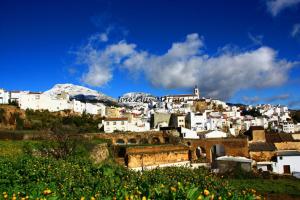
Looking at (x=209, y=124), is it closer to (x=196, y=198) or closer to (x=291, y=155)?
(x=291, y=155)

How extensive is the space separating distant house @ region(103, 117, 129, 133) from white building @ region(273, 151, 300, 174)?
28.7 metres

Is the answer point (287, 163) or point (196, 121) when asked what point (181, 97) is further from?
point (287, 163)

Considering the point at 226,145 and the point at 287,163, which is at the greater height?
the point at 226,145

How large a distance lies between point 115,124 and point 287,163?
30.8 m

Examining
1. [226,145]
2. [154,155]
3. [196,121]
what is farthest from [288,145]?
[196,121]

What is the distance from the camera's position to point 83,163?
16.0 m

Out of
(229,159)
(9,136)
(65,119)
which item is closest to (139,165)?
(229,159)

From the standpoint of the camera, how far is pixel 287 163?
41.6m

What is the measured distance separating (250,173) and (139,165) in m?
11.1

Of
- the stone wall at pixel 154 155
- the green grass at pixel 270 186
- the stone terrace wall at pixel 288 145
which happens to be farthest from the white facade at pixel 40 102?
the green grass at pixel 270 186

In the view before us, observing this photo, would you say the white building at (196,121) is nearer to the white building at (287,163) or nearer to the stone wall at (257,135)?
the stone wall at (257,135)

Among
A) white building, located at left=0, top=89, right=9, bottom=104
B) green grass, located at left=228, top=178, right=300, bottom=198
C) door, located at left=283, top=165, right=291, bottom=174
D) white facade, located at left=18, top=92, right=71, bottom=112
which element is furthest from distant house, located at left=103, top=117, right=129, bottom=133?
green grass, located at left=228, top=178, right=300, bottom=198

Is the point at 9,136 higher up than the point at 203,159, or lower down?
higher up

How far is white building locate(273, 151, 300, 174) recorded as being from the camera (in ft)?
135
